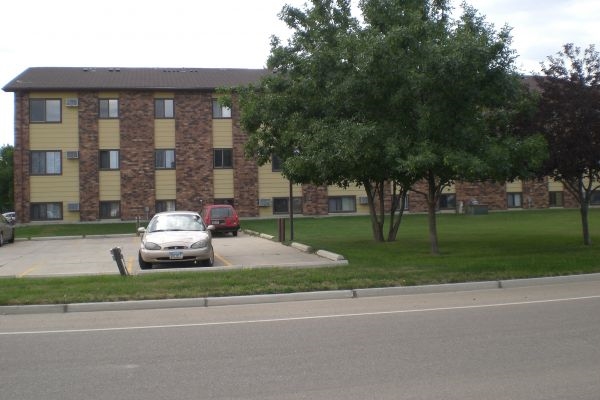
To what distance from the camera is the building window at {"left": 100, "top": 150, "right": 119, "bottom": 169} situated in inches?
1582

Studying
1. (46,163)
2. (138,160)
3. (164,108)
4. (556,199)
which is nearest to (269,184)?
(164,108)

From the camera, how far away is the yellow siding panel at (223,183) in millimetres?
41469

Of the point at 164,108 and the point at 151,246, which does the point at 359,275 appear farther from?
the point at 164,108

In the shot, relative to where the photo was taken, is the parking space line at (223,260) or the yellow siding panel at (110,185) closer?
the parking space line at (223,260)

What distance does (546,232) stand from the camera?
24844 mm

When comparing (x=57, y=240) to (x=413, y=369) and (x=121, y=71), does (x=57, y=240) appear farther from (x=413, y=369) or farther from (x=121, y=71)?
(x=413, y=369)

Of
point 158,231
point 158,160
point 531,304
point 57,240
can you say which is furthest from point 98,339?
point 158,160

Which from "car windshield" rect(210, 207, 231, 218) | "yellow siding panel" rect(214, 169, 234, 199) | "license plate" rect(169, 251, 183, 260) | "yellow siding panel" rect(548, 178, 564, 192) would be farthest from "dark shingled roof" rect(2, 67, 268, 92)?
"license plate" rect(169, 251, 183, 260)

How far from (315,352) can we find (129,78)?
37834 millimetres

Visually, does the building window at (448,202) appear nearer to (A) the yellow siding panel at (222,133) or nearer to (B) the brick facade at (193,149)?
(A) the yellow siding panel at (222,133)

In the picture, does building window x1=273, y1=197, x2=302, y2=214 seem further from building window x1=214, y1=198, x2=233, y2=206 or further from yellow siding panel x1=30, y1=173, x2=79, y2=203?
yellow siding panel x1=30, y1=173, x2=79, y2=203

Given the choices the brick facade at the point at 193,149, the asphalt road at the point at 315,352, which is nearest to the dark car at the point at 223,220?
the brick facade at the point at 193,149

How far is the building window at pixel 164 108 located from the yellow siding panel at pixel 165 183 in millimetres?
3531

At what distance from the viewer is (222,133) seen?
41344 mm
